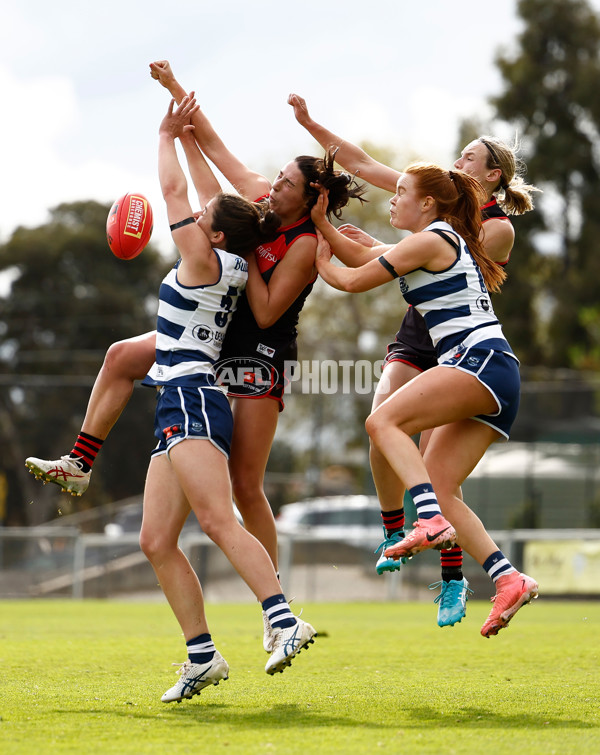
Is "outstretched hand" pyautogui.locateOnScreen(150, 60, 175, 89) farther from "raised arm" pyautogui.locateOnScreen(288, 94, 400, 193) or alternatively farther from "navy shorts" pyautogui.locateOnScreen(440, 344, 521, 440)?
"navy shorts" pyautogui.locateOnScreen(440, 344, 521, 440)

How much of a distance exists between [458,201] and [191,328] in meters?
1.51

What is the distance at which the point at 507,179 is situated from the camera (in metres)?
5.89

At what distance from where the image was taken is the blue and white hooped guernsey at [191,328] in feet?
15.4

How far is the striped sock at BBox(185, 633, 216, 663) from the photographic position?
15.3ft

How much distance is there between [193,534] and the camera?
17953 millimetres

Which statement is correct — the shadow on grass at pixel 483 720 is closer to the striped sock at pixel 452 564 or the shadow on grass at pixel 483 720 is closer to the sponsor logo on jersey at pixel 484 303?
the striped sock at pixel 452 564

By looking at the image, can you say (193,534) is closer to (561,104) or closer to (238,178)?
(238,178)

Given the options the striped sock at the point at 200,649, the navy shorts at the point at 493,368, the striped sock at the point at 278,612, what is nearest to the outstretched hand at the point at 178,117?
the navy shorts at the point at 493,368

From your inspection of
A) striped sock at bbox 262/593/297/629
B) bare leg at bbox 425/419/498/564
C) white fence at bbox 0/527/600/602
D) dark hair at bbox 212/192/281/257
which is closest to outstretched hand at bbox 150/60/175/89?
dark hair at bbox 212/192/281/257

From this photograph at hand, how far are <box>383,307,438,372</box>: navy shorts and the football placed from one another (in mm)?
1526

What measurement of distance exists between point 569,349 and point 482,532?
28.0m

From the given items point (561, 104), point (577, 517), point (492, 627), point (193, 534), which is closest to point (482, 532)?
point (492, 627)

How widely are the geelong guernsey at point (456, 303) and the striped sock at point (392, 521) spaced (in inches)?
47.7

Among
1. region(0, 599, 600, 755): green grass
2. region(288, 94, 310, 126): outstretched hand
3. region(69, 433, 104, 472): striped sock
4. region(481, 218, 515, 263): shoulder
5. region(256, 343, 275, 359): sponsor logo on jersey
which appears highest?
region(288, 94, 310, 126): outstretched hand
